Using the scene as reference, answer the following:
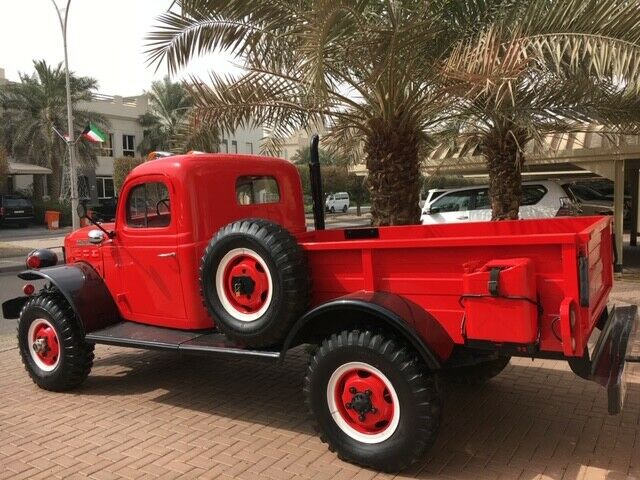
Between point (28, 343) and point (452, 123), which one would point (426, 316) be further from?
point (452, 123)

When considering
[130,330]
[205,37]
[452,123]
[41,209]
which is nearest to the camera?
[130,330]

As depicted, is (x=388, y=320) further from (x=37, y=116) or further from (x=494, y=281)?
(x=37, y=116)

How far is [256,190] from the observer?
480 centimetres

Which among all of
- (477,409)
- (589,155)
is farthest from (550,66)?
(589,155)

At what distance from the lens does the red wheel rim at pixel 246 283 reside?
3680 mm

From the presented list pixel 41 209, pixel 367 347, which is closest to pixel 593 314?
pixel 367 347

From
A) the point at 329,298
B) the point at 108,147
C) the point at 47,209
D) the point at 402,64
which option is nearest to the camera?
the point at 329,298

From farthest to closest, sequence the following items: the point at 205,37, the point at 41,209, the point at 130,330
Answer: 1. the point at 41,209
2. the point at 205,37
3. the point at 130,330

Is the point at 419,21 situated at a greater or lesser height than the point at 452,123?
greater

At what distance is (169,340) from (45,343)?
1466 millimetres

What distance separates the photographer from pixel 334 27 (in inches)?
208

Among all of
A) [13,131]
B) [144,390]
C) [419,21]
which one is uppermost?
[13,131]

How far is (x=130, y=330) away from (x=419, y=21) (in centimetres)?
392

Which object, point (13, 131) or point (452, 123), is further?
point (13, 131)
